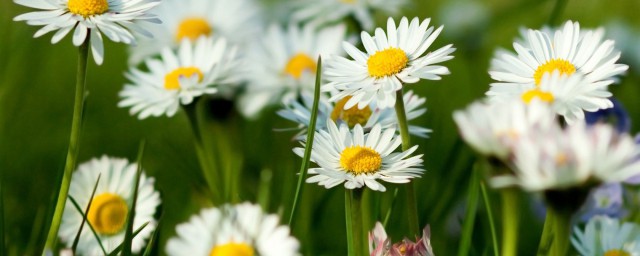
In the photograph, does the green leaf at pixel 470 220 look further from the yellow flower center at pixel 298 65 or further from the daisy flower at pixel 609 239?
the yellow flower center at pixel 298 65

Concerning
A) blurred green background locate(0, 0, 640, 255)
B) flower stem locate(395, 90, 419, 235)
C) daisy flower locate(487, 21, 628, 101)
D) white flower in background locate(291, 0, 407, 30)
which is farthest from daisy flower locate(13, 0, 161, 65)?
white flower in background locate(291, 0, 407, 30)

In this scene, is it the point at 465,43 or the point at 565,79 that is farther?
the point at 465,43

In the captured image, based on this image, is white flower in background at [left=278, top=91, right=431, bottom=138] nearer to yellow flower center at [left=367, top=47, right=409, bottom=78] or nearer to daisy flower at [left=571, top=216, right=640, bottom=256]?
yellow flower center at [left=367, top=47, right=409, bottom=78]

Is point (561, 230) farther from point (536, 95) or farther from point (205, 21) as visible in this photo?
point (205, 21)

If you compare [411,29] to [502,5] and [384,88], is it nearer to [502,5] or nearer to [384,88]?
[384,88]

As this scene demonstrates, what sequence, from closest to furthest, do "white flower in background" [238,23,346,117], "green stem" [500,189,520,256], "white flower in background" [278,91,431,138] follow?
1. "green stem" [500,189,520,256]
2. "white flower in background" [278,91,431,138]
3. "white flower in background" [238,23,346,117]

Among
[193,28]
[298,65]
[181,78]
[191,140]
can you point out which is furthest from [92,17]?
[191,140]

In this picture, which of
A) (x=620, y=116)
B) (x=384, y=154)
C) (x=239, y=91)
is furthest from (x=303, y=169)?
(x=239, y=91)
